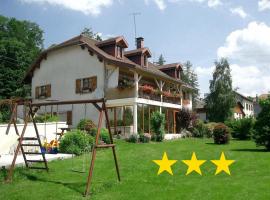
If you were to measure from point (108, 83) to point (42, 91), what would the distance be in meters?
9.00

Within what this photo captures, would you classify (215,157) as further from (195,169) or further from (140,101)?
(140,101)

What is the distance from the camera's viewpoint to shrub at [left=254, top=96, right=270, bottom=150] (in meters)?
19.8

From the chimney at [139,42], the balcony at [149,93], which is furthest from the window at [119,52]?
the chimney at [139,42]

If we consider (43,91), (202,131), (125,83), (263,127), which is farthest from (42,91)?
(263,127)

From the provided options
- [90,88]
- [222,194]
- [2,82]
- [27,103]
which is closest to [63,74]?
[90,88]

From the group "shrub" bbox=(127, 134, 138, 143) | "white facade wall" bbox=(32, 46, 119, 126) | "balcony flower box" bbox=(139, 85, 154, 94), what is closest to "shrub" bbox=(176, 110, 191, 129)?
"balcony flower box" bbox=(139, 85, 154, 94)

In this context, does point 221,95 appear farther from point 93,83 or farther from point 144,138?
point 144,138

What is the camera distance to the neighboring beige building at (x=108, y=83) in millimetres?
29797

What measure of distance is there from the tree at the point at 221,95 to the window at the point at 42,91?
28.4m

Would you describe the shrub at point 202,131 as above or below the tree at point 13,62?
below

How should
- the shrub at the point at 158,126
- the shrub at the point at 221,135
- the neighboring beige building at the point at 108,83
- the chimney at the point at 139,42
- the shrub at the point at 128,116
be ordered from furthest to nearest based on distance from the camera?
the chimney at the point at 139,42
the shrub at the point at 128,116
the neighboring beige building at the point at 108,83
the shrub at the point at 158,126
the shrub at the point at 221,135

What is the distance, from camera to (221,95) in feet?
182

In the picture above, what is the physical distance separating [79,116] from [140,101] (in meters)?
5.96

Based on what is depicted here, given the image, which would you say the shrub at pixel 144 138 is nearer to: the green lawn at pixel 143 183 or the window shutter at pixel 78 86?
the window shutter at pixel 78 86
